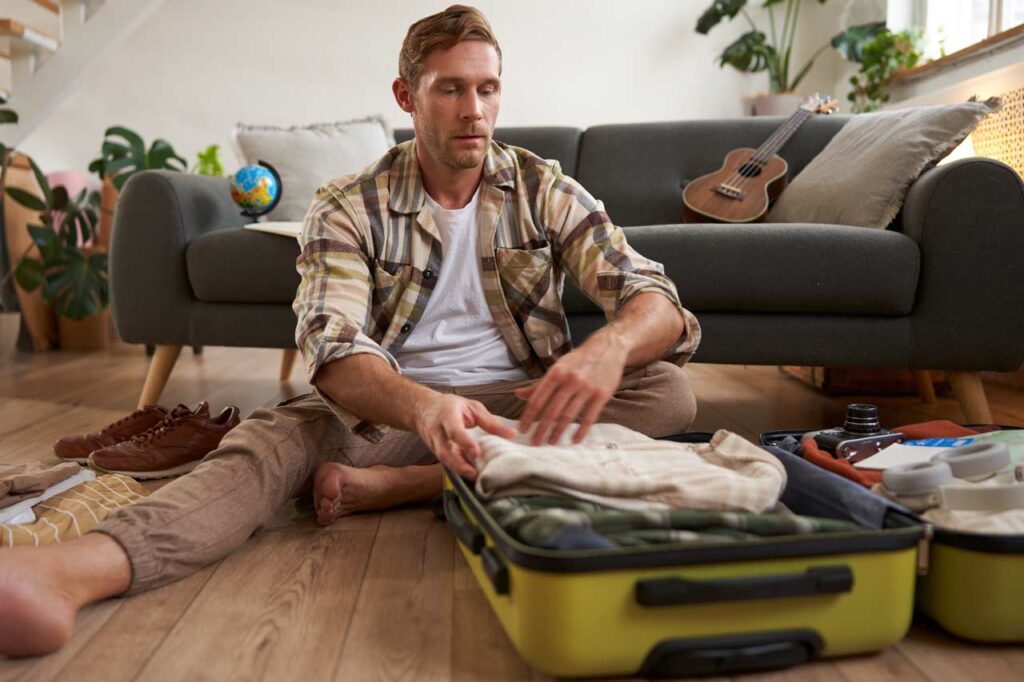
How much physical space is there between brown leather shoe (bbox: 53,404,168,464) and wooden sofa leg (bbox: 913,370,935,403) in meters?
1.87

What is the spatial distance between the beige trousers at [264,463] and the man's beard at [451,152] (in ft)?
1.19

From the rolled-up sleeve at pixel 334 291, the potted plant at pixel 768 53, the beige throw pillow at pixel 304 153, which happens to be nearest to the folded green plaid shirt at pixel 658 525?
the rolled-up sleeve at pixel 334 291

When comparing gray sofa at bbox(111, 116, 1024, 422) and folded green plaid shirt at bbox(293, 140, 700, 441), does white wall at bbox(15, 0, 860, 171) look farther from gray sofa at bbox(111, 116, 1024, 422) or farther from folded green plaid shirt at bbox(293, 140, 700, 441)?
folded green plaid shirt at bbox(293, 140, 700, 441)

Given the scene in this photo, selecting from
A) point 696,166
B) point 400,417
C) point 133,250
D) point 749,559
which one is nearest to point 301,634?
point 400,417

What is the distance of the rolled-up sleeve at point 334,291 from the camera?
54.4 inches

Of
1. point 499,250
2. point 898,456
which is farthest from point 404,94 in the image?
point 898,456

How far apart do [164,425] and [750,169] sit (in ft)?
5.39

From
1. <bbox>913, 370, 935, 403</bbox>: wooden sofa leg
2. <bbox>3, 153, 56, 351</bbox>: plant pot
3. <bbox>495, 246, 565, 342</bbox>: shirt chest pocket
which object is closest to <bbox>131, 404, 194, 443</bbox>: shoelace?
<bbox>495, 246, 565, 342</bbox>: shirt chest pocket

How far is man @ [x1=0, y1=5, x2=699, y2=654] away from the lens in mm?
1369

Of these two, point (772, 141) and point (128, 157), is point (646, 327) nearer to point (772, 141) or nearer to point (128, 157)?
point (772, 141)

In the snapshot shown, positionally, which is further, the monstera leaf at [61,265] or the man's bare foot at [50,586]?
the monstera leaf at [61,265]

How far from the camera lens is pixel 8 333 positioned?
384 centimetres

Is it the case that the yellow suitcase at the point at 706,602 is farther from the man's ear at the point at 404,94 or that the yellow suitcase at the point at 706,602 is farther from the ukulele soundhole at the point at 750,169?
the ukulele soundhole at the point at 750,169

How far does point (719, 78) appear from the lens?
450cm
